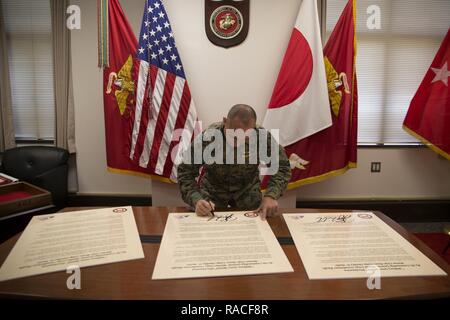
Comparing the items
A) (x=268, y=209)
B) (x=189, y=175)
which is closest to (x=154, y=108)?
(x=189, y=175)

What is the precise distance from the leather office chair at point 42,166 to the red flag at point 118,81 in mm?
505

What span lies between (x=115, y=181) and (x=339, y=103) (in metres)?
2.34

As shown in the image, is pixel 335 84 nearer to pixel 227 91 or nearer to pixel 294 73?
pixel 294 73

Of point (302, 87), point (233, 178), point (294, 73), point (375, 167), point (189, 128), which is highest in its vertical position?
point (294, 73)

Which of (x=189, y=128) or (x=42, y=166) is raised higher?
(x=189, y=128)

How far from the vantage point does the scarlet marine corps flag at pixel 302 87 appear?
2471mm

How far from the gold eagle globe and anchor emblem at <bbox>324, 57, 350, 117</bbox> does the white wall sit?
45 centimetres

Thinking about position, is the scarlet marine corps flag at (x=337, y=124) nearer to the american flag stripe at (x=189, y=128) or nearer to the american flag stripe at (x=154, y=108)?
the american flag stripe at (x=189, y=128)

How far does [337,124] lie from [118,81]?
6.39ft

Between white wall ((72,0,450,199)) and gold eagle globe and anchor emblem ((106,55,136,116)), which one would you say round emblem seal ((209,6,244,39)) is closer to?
white wall ((72,0,450,199))

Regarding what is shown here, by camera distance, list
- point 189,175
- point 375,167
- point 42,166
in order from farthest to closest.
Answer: point 375,167
point 42,166
point 189,175

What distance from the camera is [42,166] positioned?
2773 millimetres
